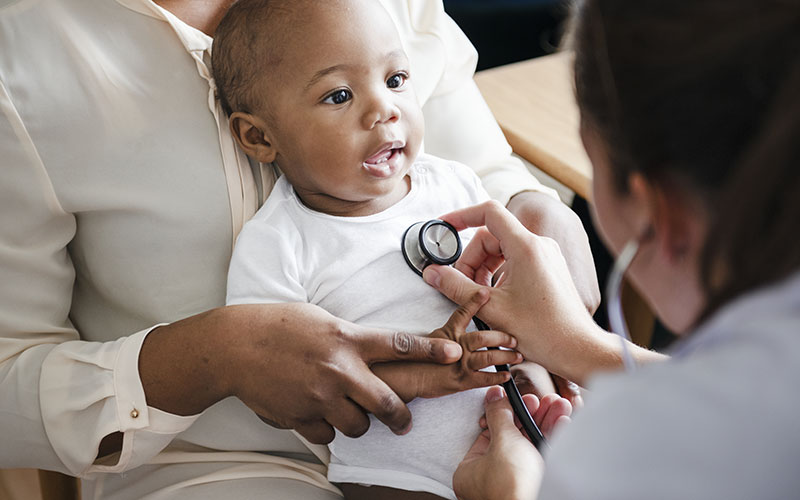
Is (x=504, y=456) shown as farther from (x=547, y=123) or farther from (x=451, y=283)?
(x=547, y=123)

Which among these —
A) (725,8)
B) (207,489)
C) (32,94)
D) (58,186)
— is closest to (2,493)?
(207,489)

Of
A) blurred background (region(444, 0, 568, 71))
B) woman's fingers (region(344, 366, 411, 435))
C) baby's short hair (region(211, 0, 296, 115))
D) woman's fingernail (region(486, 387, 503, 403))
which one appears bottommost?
blurred background (region(444, 0, 568, 71))

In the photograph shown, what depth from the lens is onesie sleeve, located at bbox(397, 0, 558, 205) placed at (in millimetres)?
1426

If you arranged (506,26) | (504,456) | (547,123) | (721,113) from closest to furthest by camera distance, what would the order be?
(721,113), (504,456), (547,123), (506,26)

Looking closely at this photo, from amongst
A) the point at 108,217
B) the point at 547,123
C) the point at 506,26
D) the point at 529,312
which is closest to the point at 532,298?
the point at 529,312

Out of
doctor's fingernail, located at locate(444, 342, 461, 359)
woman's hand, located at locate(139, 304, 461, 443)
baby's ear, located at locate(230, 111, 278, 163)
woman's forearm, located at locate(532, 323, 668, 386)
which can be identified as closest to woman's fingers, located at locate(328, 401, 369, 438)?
woman's hand, located at locate(139, 304, 461, 443)

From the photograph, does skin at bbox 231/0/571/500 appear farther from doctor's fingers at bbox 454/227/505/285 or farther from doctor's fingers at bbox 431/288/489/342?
doctor's fingers at bbox 454/227/505/285

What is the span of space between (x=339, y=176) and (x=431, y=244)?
17cm

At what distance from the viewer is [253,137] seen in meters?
1.16

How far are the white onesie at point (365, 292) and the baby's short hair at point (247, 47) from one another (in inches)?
5.9

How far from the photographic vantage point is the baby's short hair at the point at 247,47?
44.0 inches

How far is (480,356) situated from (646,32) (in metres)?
0.57

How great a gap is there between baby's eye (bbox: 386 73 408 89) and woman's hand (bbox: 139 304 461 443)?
0.37 m

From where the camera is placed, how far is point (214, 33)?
119 centimetres
